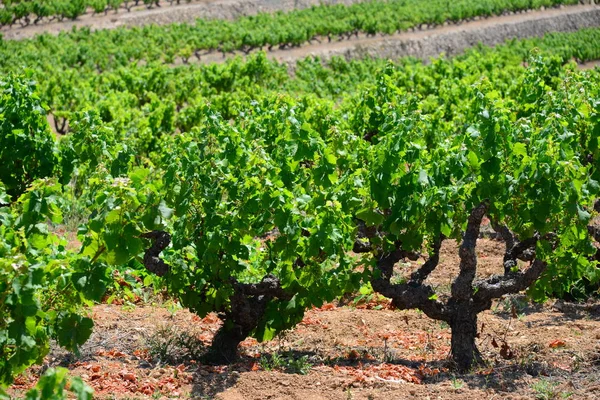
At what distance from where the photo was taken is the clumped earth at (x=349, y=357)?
274 inches

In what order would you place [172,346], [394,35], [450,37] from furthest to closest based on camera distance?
[450,37] → [394,35] → [172,346]

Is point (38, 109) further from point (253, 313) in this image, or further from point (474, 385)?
point (474, 385)

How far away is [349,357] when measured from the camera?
7.98 meters

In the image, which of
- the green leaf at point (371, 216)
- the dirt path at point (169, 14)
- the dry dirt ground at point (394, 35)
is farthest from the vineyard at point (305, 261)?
the dirt path at point (169, 14)

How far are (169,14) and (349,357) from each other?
117ft

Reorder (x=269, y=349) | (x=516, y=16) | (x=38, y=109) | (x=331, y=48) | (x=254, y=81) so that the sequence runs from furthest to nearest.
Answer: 1. (x=516, y=16)
2. (x=331, y=48)
3. (x=254, y=81)
4. (x=38, y=109)
5. (x=269, y=349)

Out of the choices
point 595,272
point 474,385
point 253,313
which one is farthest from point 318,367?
point 595,272

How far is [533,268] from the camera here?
25.2 feet

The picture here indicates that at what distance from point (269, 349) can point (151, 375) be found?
138 cm

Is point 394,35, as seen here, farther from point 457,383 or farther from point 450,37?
point 457,383

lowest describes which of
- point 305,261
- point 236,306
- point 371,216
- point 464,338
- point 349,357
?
point 349,357

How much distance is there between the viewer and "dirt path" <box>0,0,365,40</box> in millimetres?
37991

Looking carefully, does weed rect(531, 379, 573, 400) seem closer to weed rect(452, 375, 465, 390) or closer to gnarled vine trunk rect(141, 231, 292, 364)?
weed rect(452, 375, 465, 390)

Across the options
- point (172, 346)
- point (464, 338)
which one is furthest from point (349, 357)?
point (172, 346)
